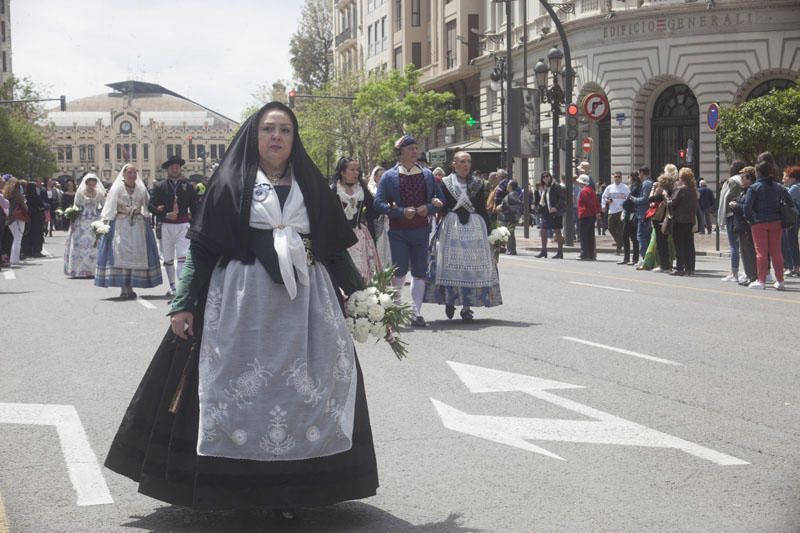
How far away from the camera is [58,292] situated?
63.0ft

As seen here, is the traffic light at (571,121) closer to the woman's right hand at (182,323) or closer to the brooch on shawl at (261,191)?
the brooch on shawl at (261,191)

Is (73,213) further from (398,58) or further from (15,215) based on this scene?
(398,58)

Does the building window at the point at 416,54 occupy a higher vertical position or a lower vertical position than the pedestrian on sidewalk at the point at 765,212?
higher

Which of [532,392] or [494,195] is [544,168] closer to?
[494,195]

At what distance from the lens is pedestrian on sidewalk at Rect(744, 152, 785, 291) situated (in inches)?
713

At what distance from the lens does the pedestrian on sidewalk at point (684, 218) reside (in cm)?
2162

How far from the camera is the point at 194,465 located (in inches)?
205

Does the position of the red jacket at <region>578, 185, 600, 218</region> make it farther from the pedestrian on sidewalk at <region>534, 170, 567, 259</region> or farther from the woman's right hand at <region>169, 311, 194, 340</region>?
the woman's right hand at <region>169, 311, 194, 340</region>

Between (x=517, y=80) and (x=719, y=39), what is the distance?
12.4 m

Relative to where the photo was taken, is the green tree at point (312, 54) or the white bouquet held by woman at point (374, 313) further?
the green tree at point (312, 54)

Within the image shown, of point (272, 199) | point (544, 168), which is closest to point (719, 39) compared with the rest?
point (544, 168)

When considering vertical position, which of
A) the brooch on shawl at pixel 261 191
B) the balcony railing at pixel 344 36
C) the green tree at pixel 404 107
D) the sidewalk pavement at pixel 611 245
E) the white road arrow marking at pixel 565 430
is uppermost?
the balcony railing at pixel 344 36

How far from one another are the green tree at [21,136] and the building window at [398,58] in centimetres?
2495

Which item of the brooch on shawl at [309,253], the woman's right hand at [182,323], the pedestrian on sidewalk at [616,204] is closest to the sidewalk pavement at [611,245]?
the pedestrian on sidewalk at [616,204]
